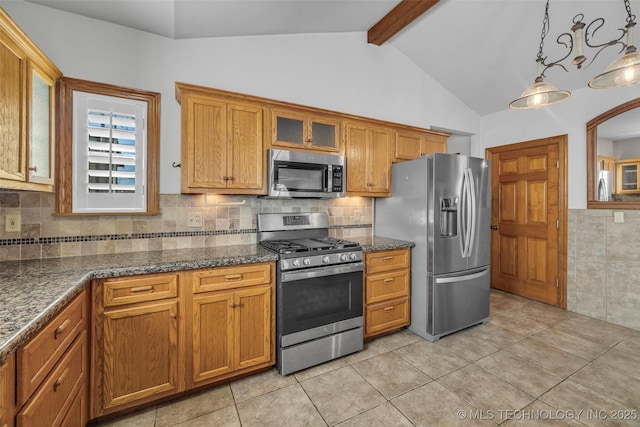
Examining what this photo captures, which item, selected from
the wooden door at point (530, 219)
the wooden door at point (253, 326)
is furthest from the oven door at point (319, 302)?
the wooden door at point (530, 219)

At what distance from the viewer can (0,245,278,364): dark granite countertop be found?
103 cm

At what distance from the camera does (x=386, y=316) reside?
9.47 ft

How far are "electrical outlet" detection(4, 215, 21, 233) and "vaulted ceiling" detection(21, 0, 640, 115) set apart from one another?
1.54m

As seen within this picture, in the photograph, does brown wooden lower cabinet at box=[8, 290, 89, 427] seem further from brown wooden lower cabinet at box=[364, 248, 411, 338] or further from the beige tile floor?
brown wooden lower cabinet at box=[364, 248, 411, 338]

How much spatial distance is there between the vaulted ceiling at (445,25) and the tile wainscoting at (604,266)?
166cm

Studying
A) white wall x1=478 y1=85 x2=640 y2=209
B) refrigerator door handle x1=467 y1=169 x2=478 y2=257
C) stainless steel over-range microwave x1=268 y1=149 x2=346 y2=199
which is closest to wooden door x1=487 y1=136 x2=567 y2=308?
white wall x1=478 y1=85 x2=640 y2=209

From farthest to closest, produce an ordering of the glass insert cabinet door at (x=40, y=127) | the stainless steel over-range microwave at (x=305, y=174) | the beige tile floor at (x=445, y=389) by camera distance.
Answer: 1. the stainless steel over-range microwave at (x=305, y=174)
2. the beige tile floor at (x=445, y=389)
3. the glass insert cabinet door at (x=40, y=127)

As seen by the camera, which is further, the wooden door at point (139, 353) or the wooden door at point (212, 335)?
the wooden door at point (212, 335)

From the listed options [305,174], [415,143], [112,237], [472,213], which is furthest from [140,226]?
[472,213]

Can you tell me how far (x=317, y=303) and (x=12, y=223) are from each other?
7.34ft

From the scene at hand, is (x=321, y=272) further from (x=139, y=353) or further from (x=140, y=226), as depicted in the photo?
(x=140, y=226)

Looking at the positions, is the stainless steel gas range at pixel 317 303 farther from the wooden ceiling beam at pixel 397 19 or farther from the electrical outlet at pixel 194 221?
the wooden ceiling beam at pixel 397 19

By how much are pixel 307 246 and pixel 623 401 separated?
2448mm

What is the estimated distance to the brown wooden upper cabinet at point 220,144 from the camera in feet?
7.47
